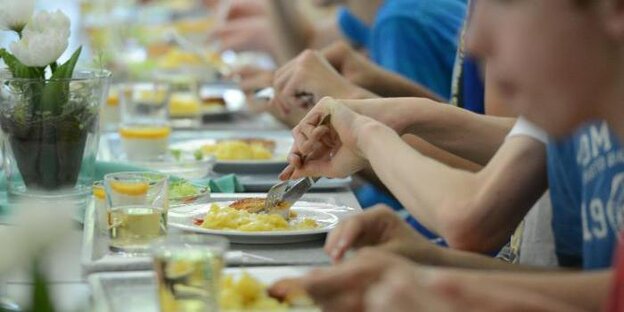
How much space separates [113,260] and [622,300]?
818 mm

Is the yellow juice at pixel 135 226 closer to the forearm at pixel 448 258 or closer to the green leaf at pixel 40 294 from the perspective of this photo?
the forearm at pixel 448 258

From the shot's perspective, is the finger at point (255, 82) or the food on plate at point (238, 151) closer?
the food on plate at point (238, 151)

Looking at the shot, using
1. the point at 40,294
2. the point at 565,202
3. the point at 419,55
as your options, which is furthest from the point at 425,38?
the point at 40,294

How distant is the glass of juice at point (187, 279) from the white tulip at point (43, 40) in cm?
88

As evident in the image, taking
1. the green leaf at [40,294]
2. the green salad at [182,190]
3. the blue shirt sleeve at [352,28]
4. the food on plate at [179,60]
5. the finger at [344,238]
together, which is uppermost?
the green leaf at [40,294]

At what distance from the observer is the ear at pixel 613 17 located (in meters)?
1.30

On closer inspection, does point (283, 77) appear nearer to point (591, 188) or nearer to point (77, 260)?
point (77, 260)

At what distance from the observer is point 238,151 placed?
2.87 meters

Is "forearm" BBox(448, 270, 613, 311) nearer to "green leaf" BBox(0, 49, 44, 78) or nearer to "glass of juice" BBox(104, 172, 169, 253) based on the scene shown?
"glass of juice" BBox(104, 172, 169, 253)

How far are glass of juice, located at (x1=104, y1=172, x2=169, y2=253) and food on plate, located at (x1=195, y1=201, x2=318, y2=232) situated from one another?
0.09 m

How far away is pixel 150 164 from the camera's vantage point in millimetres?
2740

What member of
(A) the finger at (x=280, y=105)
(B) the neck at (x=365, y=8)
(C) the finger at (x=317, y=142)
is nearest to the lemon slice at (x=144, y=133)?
(A) the finger at (x=280, y=105)

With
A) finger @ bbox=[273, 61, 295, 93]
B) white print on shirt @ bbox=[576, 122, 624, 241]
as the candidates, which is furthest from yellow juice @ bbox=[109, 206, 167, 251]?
finger @ bbox=[273, 61, 295, 93]

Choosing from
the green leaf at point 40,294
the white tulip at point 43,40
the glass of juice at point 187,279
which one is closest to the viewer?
the green leaf at point 40,294
